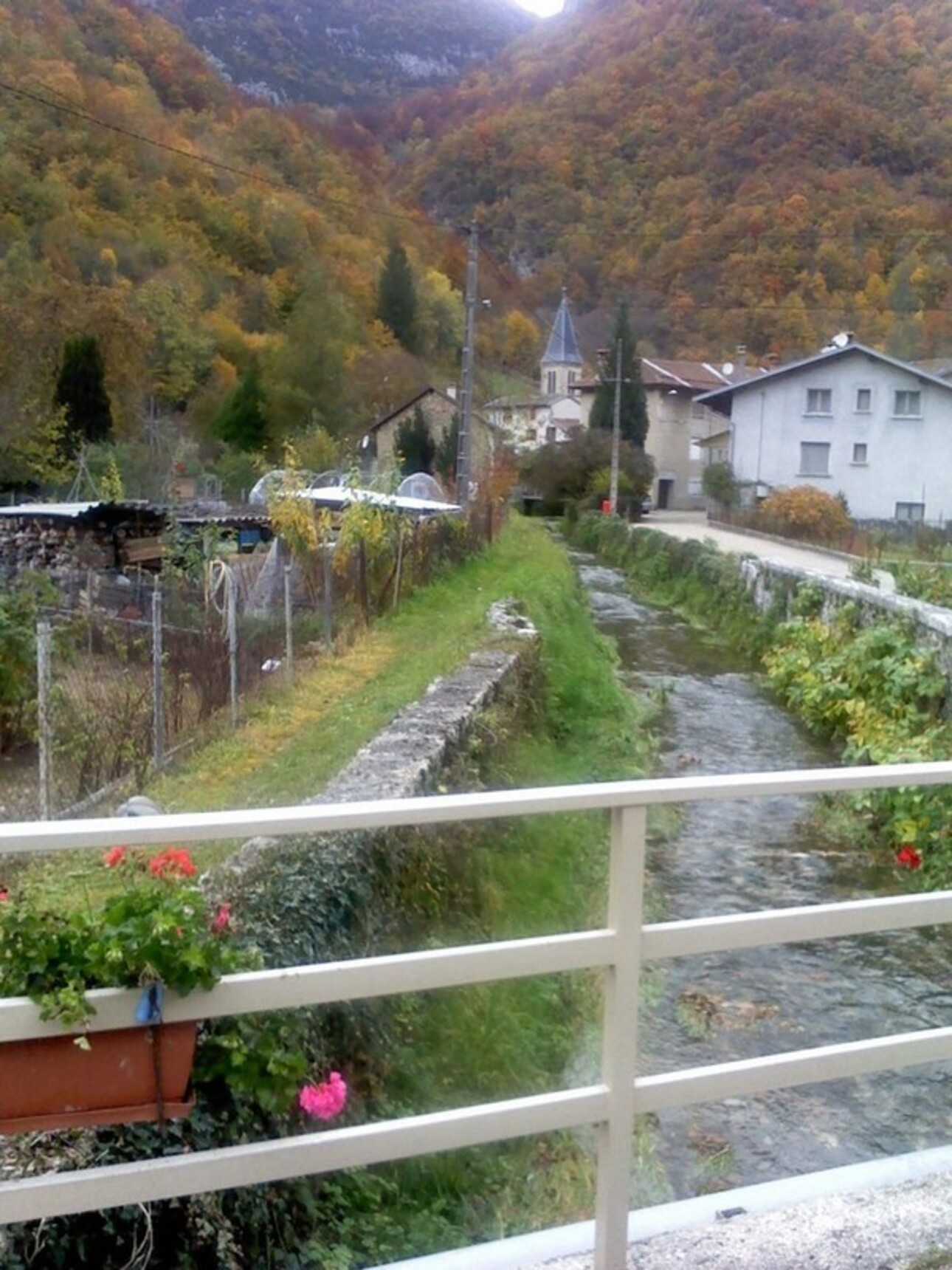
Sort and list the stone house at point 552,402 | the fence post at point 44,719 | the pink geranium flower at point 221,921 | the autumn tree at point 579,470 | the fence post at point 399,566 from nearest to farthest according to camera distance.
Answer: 1. the pink geranium flower at point 221,921
2. the fence post at point 44,719
3. the fence post at point 399,566
4. the autumn tree at point 579,470
5. the stone house at point 552,402

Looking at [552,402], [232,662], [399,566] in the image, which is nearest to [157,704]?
[232,662]

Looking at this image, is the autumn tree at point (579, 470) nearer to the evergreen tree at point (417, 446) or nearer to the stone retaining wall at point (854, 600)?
the evergreen tree at point (417, 446)

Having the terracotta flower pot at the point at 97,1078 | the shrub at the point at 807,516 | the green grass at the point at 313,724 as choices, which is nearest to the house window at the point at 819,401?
the shrub at the point at 807,516

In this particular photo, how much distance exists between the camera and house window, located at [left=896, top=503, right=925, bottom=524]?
1618 inches

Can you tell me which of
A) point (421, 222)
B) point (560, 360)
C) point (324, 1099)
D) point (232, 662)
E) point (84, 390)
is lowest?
point (232, 662)

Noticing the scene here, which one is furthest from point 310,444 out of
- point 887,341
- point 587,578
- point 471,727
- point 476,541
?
point 471,727

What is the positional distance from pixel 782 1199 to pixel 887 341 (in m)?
54.2

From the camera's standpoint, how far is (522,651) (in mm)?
12367

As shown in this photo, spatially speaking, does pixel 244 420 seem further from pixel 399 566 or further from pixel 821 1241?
pixel 821 1241

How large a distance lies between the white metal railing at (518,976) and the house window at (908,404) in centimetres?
4100

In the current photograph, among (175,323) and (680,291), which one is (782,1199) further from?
(680,291)

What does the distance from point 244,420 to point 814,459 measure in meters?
21.4

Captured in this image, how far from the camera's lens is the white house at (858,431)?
40.8m

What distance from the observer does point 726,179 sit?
2087 inches
